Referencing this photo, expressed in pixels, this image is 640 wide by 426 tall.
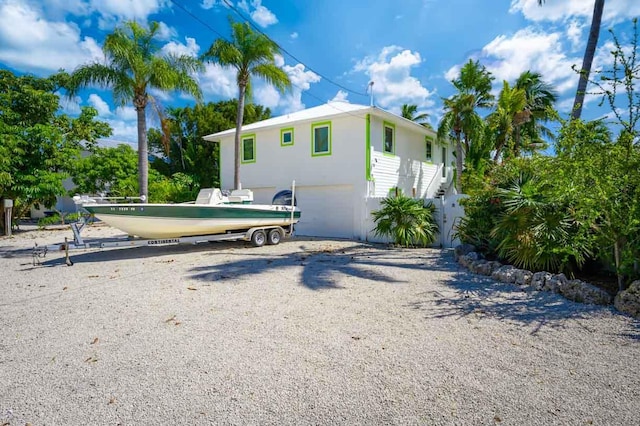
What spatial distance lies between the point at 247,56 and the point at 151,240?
26.7 ft

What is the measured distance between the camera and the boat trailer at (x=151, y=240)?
7.87 m

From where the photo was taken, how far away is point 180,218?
9031mm

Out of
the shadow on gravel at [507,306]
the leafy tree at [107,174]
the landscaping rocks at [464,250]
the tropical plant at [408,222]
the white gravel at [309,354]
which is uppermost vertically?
the leafy tree at [107,174]

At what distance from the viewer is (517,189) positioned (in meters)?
7.12

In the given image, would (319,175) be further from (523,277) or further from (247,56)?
(523,277)

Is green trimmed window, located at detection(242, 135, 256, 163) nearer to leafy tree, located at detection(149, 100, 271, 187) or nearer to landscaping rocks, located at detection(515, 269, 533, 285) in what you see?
leafy tree, located at detection(149, 100, 271, 187)

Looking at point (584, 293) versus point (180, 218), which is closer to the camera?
point (584, 293)

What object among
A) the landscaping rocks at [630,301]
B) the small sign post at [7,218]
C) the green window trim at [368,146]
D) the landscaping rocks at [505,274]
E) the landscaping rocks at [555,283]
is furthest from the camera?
the small sign post at [7,218]

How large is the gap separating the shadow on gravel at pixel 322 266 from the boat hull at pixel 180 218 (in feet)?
5.64

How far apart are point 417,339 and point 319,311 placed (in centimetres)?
143

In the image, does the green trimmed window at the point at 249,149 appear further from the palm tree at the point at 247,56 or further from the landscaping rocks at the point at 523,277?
the landscaping rocks at the point at 523,277

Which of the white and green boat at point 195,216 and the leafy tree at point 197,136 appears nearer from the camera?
the white and green boat at point 195,216

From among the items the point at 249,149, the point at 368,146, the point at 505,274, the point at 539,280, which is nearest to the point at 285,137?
the point at 249,149

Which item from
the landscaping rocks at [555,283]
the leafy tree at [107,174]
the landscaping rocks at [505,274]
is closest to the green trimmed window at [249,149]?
the leafy tree at [107,174]
